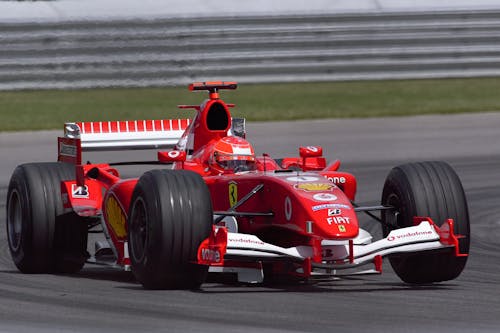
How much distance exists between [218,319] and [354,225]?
1.32 m

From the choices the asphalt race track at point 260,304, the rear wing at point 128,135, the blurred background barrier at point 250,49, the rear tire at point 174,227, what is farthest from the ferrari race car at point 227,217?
the blurred background barrier at point 250,49

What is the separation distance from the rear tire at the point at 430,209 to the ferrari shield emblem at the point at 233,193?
1.12 m

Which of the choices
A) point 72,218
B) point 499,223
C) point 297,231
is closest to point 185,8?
point 499,223

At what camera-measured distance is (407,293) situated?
8539 millimetres

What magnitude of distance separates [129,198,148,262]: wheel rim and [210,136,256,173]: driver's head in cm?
133

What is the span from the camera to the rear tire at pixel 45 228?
1000 cm

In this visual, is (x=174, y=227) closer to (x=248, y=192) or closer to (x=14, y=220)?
(x=248, y=192)

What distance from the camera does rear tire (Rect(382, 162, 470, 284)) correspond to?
28.9 ft

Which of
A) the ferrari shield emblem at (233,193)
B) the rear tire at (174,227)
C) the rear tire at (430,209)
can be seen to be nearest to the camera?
the rear tire at (174,227)

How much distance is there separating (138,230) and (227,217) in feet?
2.47

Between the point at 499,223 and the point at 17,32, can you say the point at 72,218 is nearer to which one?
the point at 499,223

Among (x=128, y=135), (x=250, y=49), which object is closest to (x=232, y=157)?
(x=128, y=135)

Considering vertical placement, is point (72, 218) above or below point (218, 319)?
above

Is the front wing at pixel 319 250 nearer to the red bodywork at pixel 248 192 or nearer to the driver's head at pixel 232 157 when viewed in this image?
the red bodywork at pixel 248 192
